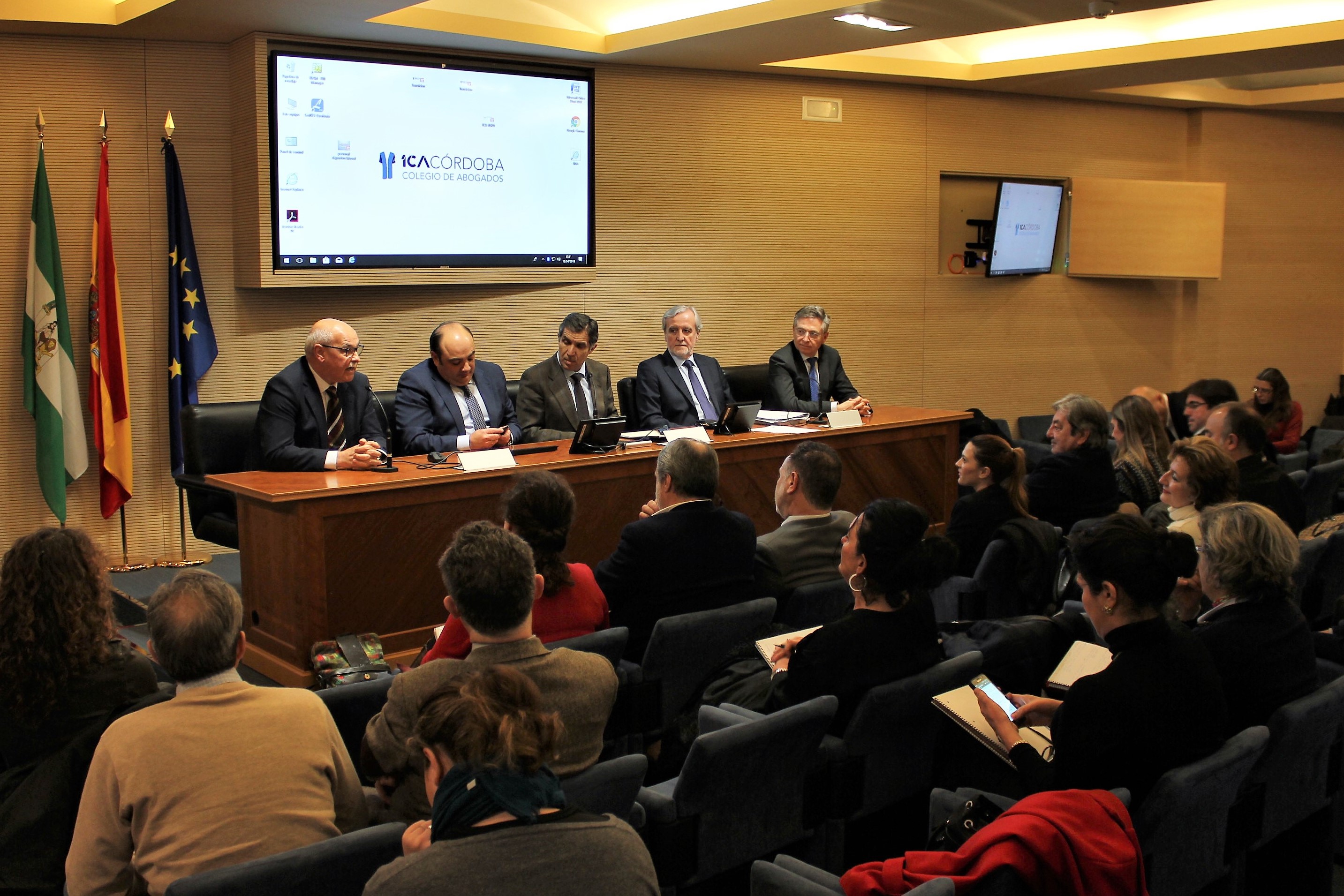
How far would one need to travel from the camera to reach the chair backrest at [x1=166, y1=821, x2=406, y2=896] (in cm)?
170

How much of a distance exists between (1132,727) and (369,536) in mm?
2944

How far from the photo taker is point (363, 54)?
20.6 ft

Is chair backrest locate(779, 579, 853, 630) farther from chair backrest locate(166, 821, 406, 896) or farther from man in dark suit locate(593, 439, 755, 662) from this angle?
chair backrest locate(166, 821, 406, 896)

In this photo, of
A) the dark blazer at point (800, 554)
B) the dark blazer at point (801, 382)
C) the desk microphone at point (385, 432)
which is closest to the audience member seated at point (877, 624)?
the dark blazer at point (800, 554)

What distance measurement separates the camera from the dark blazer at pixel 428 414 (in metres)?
5.45

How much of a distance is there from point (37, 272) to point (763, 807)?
4924mm

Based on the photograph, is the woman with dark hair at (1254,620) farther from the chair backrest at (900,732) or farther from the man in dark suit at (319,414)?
the man in dark suit at (319,414)

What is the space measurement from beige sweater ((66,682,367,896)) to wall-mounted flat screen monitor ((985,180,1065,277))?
7980 millimetres

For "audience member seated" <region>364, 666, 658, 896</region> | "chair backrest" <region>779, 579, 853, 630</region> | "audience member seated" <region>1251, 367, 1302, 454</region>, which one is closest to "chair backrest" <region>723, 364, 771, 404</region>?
"audience member seated" <region>1251, 367, 1302, 454</region>

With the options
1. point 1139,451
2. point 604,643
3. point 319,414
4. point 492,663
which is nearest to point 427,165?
point 319,414

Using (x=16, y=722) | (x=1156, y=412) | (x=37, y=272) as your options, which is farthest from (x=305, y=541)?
(x=1156, y=412)

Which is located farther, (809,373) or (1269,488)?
(809,373)

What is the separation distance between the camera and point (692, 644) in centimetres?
316

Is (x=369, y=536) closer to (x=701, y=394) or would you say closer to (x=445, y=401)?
(x=445, y=401)
